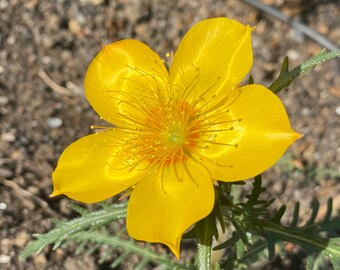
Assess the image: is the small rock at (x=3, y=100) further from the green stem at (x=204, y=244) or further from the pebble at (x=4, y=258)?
the green stem at (x=204, y=244)

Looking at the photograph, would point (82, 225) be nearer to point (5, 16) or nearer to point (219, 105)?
point (219, 105)

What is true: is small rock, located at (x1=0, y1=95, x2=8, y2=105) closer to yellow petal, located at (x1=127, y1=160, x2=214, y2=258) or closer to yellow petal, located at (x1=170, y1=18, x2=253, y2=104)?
yellow petal, located at (x1=170, y1=18, x2=253, y2=104)

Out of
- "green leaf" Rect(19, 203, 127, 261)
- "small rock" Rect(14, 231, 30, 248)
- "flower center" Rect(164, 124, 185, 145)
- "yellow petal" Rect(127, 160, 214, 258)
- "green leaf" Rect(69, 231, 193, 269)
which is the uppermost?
"flower center" Rect(164, 124, 185, 145)

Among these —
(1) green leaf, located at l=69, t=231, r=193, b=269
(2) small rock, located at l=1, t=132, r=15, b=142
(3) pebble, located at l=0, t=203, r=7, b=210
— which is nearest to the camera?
(1) green leaf, located at l=69, t=231, r=193, b=269

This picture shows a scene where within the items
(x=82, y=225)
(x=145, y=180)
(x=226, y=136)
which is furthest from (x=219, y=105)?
(x=82, y=225)

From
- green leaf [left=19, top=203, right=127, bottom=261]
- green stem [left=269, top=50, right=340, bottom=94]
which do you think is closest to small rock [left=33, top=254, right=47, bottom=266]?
green leaf [left=19, top=203, right=127, bottom=261]

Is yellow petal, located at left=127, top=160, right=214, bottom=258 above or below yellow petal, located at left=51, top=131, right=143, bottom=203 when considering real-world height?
above

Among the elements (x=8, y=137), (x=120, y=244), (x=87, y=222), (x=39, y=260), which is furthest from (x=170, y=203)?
(x=8, y=137)
